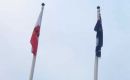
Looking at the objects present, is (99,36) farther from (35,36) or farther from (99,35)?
(35,36)

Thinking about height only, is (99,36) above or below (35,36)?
above

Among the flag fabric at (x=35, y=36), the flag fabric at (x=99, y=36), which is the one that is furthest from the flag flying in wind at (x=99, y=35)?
the flag fabric at (x=35, y=36)

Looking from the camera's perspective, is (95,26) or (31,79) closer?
(31,79)

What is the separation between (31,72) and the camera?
33.8m

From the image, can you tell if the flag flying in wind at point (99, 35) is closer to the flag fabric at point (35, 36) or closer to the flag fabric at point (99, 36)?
the flag fabric at point (99, 36)

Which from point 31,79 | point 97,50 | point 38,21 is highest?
point 38,21

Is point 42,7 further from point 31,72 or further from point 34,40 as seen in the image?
point 31,72

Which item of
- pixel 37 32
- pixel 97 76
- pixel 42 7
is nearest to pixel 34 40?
pixel 37 32

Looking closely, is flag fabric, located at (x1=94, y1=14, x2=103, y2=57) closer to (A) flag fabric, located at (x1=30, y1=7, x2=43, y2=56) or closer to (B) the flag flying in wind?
(B) the flag flying in wind

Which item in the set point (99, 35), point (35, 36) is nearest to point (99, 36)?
point (99, 35)

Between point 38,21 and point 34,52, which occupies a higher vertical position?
point 38,21

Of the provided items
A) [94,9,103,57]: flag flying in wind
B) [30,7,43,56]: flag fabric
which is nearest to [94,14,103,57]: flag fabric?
[94,9,103,57]: flag flying in wind

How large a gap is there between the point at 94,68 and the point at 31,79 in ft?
15.8

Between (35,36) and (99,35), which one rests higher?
(99,35)
